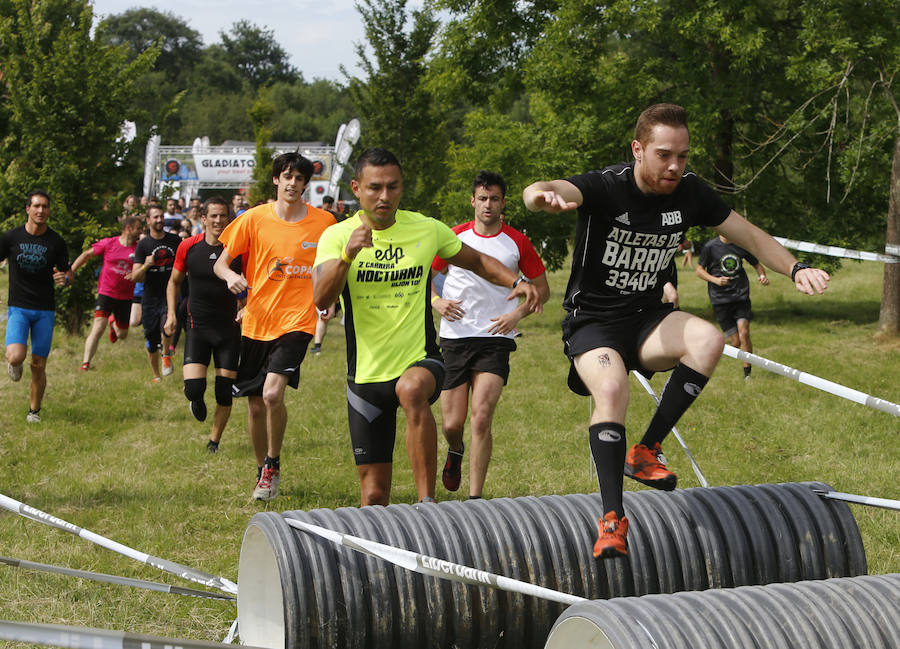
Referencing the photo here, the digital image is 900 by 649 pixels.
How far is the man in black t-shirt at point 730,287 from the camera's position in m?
13.8

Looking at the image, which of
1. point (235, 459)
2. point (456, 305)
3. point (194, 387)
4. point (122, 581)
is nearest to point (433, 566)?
point (122, 581)

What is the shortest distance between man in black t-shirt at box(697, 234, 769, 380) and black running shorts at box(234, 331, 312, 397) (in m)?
7.29

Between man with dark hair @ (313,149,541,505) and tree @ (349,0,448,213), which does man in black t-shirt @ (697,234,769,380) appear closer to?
man with dark hair @ (313,149,541,505)

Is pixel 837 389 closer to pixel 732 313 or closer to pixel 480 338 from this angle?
pixel 480 338

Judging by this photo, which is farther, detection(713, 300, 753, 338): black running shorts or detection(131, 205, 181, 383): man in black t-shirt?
detection(131, 205, 181, 383): man in black t-shirt

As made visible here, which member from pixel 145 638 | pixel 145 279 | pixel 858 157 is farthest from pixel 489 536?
pixel 858 157

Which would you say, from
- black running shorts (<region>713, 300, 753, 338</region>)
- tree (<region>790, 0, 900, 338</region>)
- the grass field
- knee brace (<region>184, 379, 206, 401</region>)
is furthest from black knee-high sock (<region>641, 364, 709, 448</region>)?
tree (<region>790, 0, 900, 338</region>)

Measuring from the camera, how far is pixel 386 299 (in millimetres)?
6031

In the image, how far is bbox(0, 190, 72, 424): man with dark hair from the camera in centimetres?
1089

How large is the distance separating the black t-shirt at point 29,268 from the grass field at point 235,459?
1.35 metres

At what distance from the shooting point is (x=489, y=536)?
193 inches

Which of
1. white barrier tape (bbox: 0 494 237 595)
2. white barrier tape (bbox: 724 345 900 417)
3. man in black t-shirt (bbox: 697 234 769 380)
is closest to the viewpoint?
white barrier tape (bbox: 0 494 237 595)

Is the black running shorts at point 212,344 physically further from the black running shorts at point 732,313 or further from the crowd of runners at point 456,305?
the black running shorts at point 732,313

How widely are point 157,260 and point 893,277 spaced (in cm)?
1280
